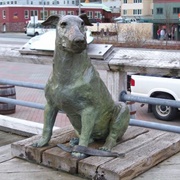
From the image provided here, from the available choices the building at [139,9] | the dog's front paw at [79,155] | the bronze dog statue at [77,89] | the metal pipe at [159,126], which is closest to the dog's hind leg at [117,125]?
the bronze dog statue at [77,89]

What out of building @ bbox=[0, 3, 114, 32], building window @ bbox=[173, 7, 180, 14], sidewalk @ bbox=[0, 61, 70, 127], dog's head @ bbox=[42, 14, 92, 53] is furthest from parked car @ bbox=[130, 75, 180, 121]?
building @ bbox=[0, 3, 114, 32]

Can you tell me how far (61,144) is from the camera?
3066 millimetres

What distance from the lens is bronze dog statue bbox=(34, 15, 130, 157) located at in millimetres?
2645

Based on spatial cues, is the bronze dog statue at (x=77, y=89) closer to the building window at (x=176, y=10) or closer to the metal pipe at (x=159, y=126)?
the metal pipe at (x=159, y=126)

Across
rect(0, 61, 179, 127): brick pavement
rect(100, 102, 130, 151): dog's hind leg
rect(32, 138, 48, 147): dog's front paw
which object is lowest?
rect(0, 61, 179, 127): brick pavement

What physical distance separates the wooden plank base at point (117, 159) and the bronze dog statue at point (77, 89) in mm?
104

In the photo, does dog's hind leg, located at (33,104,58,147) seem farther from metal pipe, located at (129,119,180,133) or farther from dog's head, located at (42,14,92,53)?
metal pipe, located at (129,119,180,133)

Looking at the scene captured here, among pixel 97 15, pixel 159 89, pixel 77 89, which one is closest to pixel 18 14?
pixel 97 15

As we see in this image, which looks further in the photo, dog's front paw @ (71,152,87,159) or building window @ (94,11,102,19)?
building window @ (94,11,102,19)

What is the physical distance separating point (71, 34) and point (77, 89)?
1.28 ft

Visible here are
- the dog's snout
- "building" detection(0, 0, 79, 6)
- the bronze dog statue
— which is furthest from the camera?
"building" detection(0, 0, 79, 6)

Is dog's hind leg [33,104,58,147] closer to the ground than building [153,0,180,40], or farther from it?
farther from it

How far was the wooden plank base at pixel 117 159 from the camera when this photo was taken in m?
2.68

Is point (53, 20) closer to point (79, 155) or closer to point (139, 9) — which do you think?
point (79, 155)
